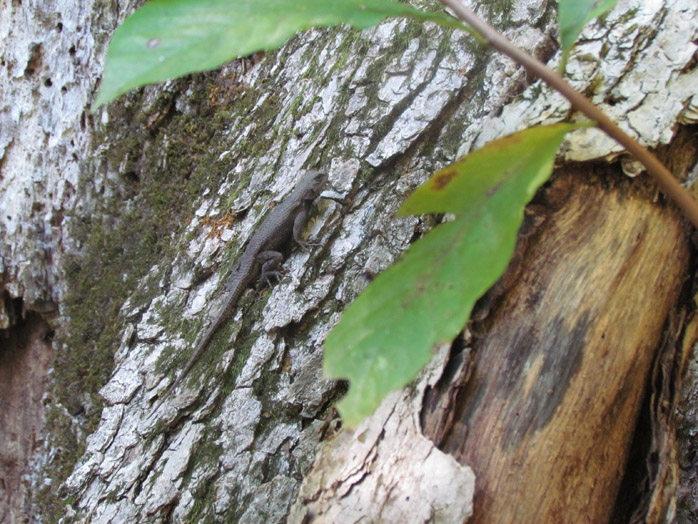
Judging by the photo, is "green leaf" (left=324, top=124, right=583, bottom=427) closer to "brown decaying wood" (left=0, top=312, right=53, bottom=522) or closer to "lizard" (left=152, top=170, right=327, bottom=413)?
"lizard" (left=152, top=170, right=327, bottom=413)

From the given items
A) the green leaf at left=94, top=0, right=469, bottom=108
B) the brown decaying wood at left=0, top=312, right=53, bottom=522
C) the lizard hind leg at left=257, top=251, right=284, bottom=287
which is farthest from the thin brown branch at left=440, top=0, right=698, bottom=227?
the brown decaying wood at left=0, top=312, right=53, bottom=522

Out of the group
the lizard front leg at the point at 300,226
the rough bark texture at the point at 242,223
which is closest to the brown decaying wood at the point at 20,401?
the rough bark texture at the point at 242,223

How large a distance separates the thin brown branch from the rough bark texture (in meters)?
0.27

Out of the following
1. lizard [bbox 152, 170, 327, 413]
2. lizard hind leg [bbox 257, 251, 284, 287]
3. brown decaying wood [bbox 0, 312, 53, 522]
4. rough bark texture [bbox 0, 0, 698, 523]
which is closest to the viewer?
rough bark texture [bbox 0, 0, 698, 523]

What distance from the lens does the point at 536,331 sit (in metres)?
1.37

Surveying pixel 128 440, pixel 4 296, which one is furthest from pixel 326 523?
pixel 4 296

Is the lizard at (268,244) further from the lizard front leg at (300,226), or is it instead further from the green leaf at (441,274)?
the green leaf at (441,274)

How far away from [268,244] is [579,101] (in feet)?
5.94

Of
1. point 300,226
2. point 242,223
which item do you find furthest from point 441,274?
point 300,226

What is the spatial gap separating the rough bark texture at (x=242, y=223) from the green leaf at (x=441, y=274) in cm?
47

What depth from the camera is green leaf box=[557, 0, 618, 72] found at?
1.11 metres

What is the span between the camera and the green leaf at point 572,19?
111 centimetres

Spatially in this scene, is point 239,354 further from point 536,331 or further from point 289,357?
point 536,331

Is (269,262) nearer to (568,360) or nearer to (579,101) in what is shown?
(568,360)
